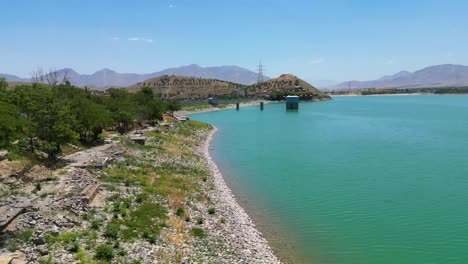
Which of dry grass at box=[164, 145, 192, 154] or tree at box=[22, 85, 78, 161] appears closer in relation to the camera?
tree at box=[22, 85, 78, 161]

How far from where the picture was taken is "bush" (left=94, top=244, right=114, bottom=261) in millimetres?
17794

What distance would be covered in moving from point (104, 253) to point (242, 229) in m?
9.40

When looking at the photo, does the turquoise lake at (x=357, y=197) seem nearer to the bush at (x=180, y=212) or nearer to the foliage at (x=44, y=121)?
the bush at (x=180, y=212)

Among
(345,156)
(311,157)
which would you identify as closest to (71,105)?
(311,157)

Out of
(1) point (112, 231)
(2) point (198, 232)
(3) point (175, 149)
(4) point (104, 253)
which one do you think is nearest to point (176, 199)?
(2) point (198, 232)

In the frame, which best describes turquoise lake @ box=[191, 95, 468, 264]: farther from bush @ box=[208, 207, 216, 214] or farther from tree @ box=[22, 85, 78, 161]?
tree @ box=[22, 85, 78, 161]

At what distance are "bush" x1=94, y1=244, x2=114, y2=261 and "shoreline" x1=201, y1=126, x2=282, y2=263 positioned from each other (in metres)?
6.70

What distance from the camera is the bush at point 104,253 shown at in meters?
17.8

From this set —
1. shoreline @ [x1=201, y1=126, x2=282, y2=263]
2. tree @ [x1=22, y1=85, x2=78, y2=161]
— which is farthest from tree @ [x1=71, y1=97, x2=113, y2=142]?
shoreline @ [x1=201, y1=126, x2=282, y2=263]

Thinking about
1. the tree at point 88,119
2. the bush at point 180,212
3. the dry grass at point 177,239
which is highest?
the tree at point 88,119

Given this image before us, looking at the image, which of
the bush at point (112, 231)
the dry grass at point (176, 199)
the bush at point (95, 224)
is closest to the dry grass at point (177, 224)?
the dry grass at point (176, 199)

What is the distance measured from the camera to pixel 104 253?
17969 mm

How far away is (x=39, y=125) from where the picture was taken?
1324 inches

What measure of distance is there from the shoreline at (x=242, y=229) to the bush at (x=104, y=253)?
6699mm
